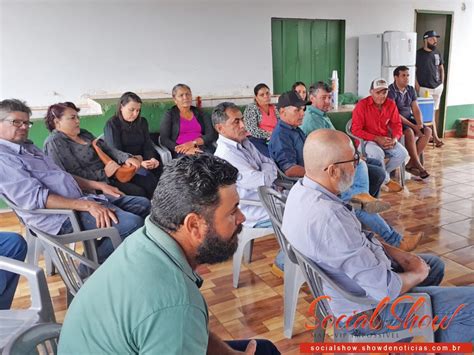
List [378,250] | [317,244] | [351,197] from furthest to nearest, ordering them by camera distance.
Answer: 1. [351,197]
2. [378,250]
3. [317,244]

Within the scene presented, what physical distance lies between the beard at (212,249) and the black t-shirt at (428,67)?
264 inches

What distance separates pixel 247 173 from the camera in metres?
2.54

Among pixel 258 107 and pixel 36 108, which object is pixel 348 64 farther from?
pixel 36 108

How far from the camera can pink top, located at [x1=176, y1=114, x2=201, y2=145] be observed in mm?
3896

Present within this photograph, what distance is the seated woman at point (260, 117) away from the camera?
408cm

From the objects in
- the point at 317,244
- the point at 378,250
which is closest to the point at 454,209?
the point at 378,250

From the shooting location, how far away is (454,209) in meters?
3.73

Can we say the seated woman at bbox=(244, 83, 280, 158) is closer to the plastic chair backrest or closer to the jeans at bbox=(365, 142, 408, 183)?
the jeans at bbox=(365, 142, 408, 183)

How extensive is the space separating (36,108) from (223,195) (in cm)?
436

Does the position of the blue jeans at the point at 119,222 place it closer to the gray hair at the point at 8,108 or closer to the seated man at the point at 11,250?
the seated man at the point at 11,250

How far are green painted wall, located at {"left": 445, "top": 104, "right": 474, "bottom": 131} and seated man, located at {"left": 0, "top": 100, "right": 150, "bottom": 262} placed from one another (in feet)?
22.0

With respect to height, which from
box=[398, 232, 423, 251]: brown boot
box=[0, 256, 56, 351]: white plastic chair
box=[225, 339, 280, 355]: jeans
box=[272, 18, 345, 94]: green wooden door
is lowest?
box=[398, 232, 423, 251]: brown boot

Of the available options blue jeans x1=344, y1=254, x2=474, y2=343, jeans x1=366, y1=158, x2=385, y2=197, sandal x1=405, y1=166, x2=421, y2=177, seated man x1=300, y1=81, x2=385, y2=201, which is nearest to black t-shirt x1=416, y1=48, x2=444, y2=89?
sandal x1=405, y1=166, x2=421, y2=177

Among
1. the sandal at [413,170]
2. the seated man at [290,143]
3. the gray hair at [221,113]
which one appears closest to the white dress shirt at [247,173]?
the gray hair at [221,113]
